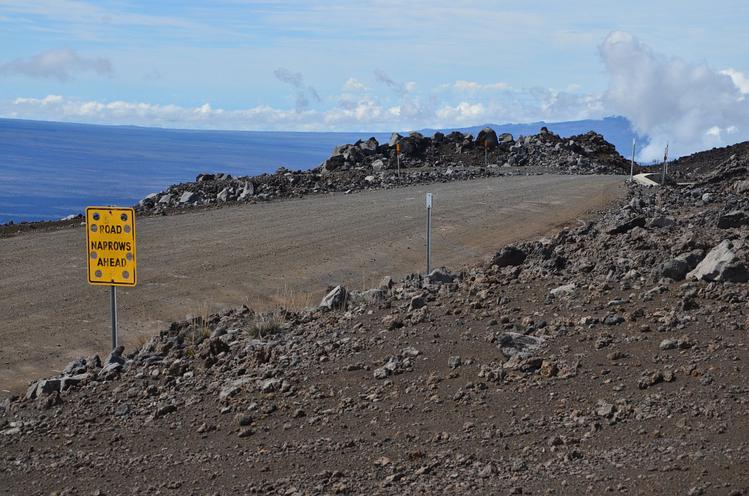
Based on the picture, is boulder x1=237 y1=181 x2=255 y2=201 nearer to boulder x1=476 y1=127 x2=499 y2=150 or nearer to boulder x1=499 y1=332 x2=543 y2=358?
boulder x1=476 y1=127 x2=499 y2=150

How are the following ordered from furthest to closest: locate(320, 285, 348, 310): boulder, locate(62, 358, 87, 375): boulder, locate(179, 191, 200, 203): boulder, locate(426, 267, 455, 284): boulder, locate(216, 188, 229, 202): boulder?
locate(216, 188, 229, 202): boulder → locate(179, 191, 200, 203): boulder → locate(426, 267, 455, 284): boulder → locate(320, 285, 348, 310): boulder → locate(62, 358, 87, 375): boulder

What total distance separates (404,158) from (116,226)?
39.9 metres

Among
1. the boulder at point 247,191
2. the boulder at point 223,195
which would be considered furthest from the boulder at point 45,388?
the boulder at point 223,195

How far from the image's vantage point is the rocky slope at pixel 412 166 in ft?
116

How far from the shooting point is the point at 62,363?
1260cm

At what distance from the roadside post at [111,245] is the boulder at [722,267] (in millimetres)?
6393

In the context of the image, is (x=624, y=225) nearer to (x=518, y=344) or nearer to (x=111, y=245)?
(x=518, y=344)

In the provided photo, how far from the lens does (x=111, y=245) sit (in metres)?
11.0

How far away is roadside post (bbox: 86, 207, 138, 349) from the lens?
10.9 metres

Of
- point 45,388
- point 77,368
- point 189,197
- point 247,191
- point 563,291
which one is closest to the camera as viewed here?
point 45,388

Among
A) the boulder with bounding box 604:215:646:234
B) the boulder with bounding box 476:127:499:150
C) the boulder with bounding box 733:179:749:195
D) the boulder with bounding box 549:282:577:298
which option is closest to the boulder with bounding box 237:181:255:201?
the boulder with bounding box 733:179:749:195

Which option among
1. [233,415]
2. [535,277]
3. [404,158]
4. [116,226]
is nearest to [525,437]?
[233,415]

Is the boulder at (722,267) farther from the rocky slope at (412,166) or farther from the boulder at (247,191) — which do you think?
the boulder at (247,191)

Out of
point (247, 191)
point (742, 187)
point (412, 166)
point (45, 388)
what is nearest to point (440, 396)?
point (45, 388)
